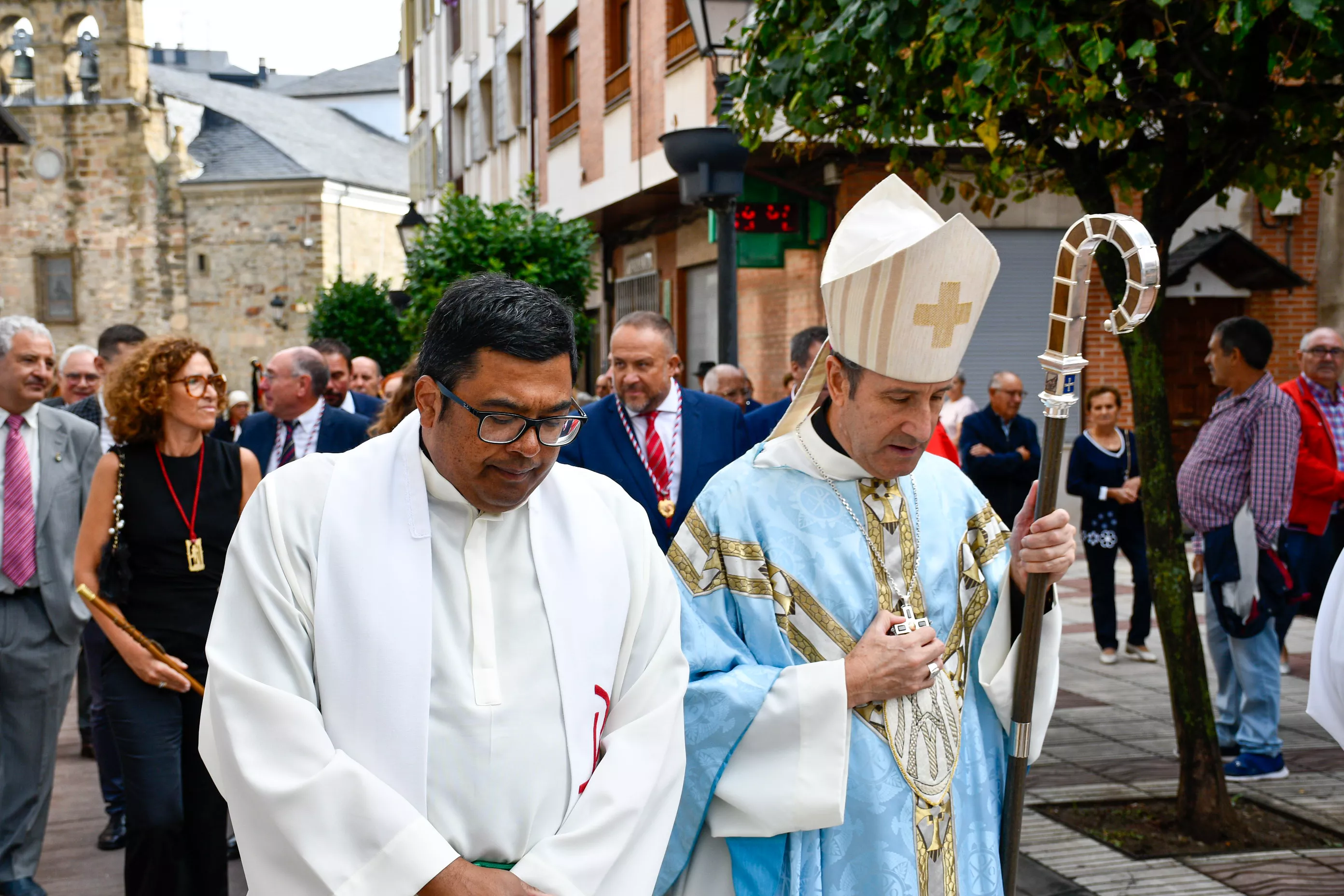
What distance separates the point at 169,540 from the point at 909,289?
274 cm

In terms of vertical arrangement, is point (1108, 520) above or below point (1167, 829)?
above

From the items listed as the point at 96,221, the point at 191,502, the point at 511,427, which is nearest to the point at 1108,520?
the point at 191,502

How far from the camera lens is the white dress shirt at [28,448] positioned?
5066 mm

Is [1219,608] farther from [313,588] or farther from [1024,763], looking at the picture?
[313,588]

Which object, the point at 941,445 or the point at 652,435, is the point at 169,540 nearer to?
the point at 652,435

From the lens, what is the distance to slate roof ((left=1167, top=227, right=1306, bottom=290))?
13961 millimetres

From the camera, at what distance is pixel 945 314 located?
9.20 feet

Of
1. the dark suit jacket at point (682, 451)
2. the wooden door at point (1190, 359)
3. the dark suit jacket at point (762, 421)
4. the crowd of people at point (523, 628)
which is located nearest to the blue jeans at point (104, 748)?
the crowd of people at point (523, 628)

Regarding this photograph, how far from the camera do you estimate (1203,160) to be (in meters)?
5.32

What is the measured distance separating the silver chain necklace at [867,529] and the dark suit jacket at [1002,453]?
6308 mm

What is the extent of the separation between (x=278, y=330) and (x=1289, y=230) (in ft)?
96.4

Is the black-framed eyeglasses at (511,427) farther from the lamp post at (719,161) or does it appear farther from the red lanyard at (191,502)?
the lamp post at (719,161)

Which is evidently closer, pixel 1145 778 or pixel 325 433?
pixel 1145 778

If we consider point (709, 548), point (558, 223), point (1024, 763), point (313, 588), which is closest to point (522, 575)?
point (313, 588)
